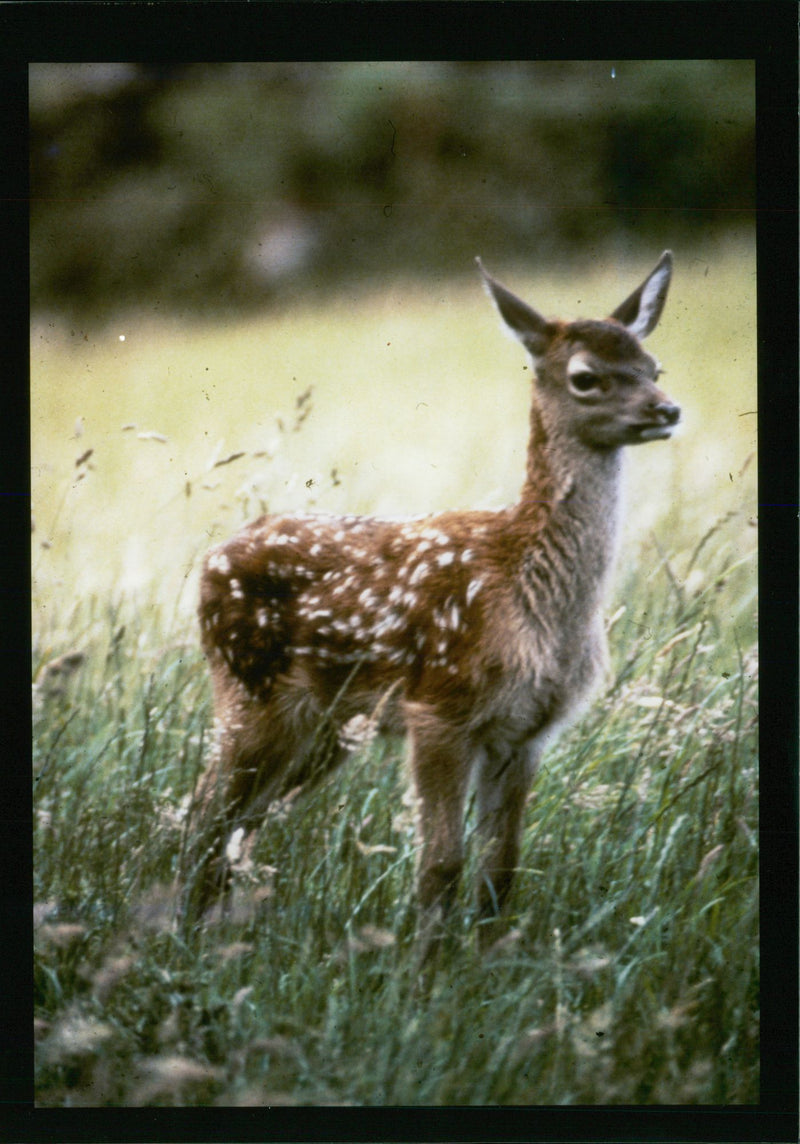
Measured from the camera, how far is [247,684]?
4594mm

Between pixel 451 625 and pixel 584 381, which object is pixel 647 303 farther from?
pixel 451 625

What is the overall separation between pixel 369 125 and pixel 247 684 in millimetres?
1938

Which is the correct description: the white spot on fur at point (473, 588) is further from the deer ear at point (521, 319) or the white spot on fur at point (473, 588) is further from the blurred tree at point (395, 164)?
the blurred tree at point (395, 164)

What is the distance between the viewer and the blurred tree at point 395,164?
4.39 metres

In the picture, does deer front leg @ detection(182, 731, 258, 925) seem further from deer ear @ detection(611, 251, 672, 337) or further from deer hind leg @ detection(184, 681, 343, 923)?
deer ear @ detection(611, 251, 672, 337)

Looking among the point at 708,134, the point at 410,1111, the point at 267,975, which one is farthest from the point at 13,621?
the point at 708,134

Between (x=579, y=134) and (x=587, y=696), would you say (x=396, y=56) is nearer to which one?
(x=579, y=134)

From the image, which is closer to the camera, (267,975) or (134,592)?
(267,975)

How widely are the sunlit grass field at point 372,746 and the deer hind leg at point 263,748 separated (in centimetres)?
8

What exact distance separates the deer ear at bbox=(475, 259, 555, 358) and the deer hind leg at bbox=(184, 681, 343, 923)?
1.42 m

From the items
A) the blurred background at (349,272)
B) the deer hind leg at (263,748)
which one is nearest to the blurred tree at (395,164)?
the blurred background at (349,272)

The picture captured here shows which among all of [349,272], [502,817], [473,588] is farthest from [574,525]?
[349,272]

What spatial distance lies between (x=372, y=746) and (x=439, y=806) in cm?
34

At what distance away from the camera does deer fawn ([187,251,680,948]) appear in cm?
436
